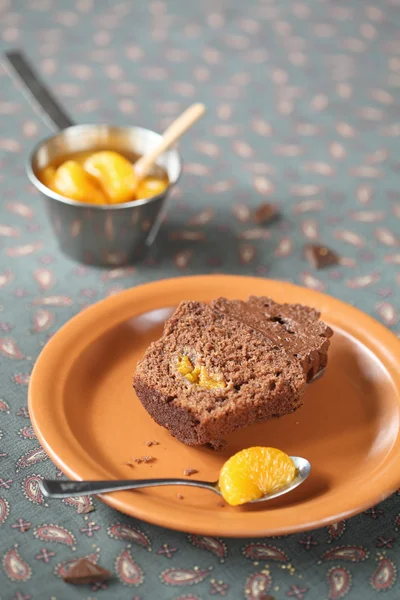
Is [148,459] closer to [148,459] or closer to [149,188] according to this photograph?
[148,459]

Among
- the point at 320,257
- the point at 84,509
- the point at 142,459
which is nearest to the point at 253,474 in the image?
the point at 142,459

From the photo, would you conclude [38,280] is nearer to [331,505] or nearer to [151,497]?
[151,497]

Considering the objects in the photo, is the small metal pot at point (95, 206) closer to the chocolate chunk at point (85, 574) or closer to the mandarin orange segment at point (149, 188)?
the mandarin orange segment at point (149, 188)

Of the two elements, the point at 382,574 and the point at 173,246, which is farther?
the point at 173,246

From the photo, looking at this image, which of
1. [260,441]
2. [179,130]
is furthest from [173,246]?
[260,441]

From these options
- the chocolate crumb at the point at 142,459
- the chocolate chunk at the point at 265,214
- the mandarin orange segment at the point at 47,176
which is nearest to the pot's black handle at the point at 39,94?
the mandarin orange segment at the point at 47,176
